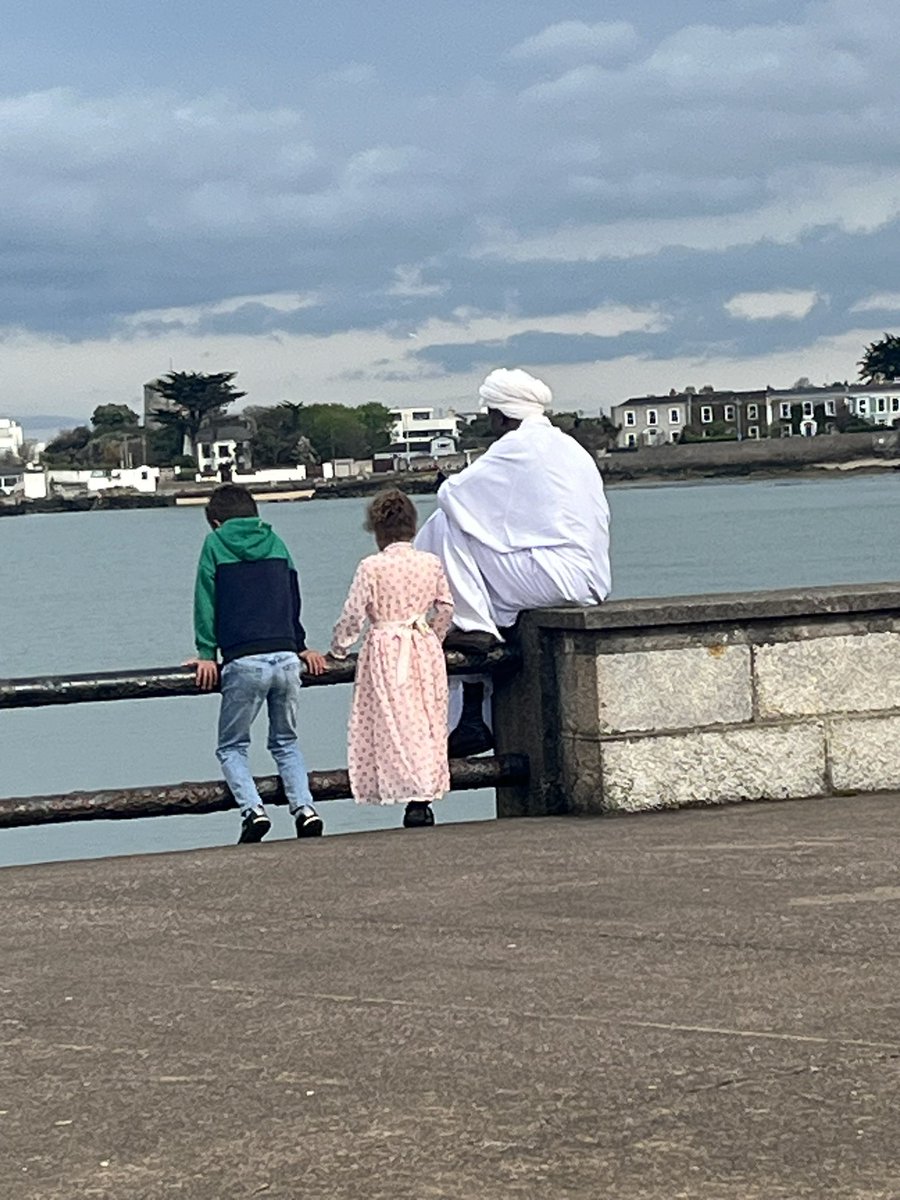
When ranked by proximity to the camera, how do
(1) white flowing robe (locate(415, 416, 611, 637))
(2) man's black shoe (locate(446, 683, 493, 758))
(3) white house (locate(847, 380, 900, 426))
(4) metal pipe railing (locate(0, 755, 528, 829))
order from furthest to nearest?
(3) white house (locate(847, 380, 900, 426)), (2) man's black shoe (locate(446, 683, 493, 758)), (1) white flowing robe (locate(415, 416, 611, 637)), (4) metal pipe railing (locate(0, 755, 528, 829))

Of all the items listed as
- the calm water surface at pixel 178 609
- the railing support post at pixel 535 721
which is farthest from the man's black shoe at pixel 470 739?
the calm water surface at pixel 178 609

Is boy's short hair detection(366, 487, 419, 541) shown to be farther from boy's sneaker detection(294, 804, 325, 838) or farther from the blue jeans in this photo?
boy's sneaker detection(294, 804, 325, 838)

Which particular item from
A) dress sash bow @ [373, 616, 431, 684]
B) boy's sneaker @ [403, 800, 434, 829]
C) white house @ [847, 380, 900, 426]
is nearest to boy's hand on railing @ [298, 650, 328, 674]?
dress sash bow @ [373, 616, 431, 684]

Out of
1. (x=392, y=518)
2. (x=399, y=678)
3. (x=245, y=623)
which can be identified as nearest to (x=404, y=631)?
(x=399, y=678)

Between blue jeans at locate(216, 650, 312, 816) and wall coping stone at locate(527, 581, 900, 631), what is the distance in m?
0.99

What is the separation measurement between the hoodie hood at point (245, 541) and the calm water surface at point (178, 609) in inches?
464

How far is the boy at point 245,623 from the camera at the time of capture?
8.22 meters

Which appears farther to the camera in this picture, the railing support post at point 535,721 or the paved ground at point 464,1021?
the railing support post at point 535,721

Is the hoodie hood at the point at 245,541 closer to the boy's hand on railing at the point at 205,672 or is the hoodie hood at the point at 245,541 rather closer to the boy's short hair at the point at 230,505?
the boy's short hair at the point at 230,505

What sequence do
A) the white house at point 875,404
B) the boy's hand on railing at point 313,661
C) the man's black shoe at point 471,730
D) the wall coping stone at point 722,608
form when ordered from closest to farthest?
the wall coping stone at point 722,608, the boy's hand on railing at point 313,661, the man's black shoe at point 471,730, the white house at point 875,404

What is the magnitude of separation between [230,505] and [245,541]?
0.53 feet

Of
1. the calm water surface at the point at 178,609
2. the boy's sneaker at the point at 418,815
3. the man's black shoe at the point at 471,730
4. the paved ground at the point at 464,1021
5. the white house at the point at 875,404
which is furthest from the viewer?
the white house at the point at 875,404

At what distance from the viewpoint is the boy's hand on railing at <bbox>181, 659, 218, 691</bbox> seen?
8.14m

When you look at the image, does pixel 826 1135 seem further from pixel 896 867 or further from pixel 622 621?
pixel 622 621
